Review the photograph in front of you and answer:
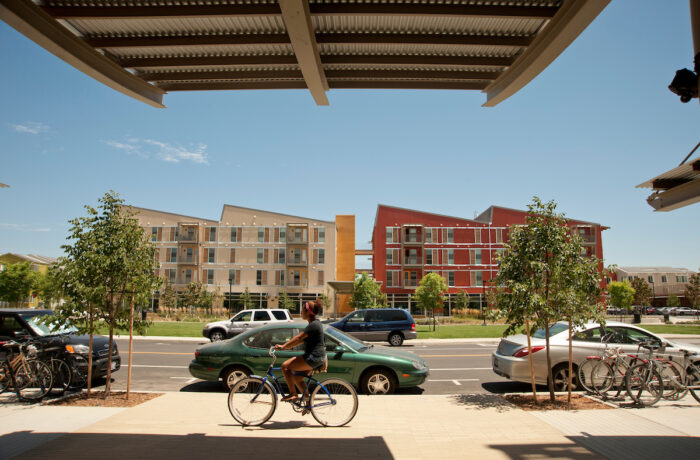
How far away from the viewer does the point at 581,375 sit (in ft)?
31.2

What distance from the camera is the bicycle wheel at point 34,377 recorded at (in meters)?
8.85

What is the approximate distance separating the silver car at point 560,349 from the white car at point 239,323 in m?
14.0

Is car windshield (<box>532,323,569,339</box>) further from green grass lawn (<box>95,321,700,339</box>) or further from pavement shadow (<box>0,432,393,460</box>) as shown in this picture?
green grass lawn (<box>95,321,700,339</box>)

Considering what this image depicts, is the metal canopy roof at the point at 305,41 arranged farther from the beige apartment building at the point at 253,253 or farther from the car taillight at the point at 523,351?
the beige apartment building at the point at 253,253

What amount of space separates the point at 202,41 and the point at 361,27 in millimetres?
1786

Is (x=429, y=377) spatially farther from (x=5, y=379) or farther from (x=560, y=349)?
(x=5, y=379)

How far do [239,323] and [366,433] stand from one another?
17.8 m

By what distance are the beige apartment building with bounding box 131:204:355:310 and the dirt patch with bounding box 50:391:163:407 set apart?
2074 inches

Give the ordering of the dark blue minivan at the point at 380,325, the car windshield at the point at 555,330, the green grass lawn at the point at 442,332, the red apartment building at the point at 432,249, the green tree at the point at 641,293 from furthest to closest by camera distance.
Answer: the green tree at the point at 641,293, the red apartment building at the point at 432,249, the green grass lawn at the point at 442,332, the dark blue minivan at the point at 380,325, the car windshield at the point at 555,330

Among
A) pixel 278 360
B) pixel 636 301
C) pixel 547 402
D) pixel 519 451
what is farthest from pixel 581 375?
pixel 636 301

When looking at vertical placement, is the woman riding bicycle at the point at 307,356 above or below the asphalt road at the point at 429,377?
above

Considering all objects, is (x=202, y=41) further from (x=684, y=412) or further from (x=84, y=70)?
(x=684, y=412)

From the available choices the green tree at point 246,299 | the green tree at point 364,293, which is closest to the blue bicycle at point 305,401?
the green tree at point 364,293

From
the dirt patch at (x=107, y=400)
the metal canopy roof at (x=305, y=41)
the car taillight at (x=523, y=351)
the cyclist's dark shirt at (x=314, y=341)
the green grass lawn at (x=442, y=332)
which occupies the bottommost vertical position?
the green grass lawn at (x=442, y=332)
